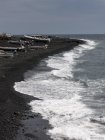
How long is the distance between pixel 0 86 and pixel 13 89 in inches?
44.0

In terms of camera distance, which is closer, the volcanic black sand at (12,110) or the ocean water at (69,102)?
the volcanic black sand at (12,110)

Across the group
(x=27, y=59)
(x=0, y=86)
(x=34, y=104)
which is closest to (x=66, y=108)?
(x=34, y=104)

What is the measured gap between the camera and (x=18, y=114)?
2180cm

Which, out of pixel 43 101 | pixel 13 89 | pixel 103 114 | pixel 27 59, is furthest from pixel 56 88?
pixel 27 59

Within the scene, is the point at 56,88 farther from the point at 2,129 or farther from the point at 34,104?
the point at 2,129

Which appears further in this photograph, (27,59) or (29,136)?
(27,59)

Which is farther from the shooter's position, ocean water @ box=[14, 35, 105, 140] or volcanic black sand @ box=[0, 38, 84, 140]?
ocean water @ box=[14, 35, 105, 140]

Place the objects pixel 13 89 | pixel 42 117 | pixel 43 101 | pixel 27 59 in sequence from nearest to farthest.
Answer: pixel 42 117
pixel 43 101
pixel 13 89
pixel 27 59

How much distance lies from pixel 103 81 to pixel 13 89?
968 centimetres

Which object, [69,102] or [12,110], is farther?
[69,102]

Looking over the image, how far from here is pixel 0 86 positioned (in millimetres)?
29625

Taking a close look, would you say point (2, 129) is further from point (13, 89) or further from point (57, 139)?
point (13, 89)

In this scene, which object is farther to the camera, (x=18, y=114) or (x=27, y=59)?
(x=27, y=59)

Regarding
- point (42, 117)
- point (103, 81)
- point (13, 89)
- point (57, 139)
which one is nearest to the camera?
point (57, 139)
